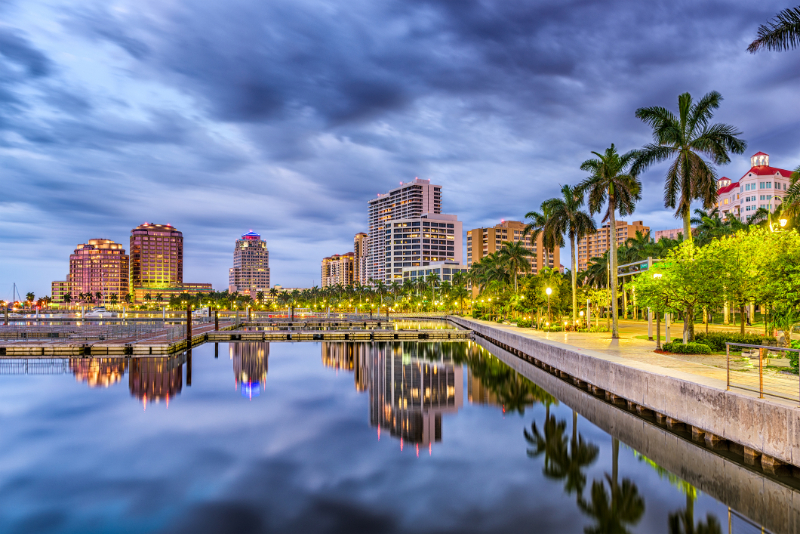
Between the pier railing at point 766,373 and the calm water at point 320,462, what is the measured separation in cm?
380

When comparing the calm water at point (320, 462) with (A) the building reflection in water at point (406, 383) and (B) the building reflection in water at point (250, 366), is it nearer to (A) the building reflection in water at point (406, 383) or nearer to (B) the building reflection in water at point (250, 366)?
(A) the building reflection in water at point (406, 383)

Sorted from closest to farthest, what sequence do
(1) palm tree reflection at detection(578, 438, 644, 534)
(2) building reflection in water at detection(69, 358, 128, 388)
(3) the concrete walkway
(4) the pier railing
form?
(1) palm tree reflection at detection(578, 438, 644, 534) < (4) the pier railing < (3) the concrete walkway < (2) building reflection in water at detection(69, 358, 128, 388)

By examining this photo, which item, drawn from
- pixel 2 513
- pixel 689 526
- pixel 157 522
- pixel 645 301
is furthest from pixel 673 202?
pixel 2 513

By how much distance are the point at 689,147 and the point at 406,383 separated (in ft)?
82.9

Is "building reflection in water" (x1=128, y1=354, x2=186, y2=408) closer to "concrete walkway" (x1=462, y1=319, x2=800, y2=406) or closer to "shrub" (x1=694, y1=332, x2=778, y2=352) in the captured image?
"concrete walkway" (x1=462, y1=319, x2=800, y2=406)

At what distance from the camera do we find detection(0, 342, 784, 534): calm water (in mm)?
14328

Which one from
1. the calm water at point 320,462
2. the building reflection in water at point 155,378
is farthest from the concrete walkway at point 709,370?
the building reflection in water at point 155,378

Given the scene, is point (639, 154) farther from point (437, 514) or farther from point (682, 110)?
point (437, 514)

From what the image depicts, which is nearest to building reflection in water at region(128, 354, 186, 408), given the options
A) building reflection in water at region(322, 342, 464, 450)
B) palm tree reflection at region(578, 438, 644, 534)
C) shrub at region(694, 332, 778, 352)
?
building reflection in water at region(322, 342, 464, 450)

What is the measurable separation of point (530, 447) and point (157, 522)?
1476 cm

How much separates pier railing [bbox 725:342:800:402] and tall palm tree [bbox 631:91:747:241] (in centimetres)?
1204

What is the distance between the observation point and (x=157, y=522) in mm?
14109

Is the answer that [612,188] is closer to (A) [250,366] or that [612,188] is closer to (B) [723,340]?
(B) [723,340]

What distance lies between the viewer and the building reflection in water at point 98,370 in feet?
122
